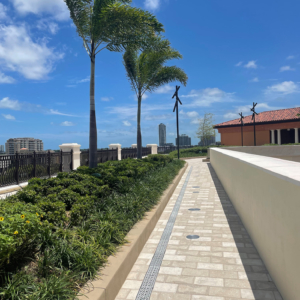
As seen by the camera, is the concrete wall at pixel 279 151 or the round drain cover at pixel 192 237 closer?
the round drain cover at pixel 192 237

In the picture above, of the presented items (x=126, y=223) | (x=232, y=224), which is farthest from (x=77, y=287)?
(x=232, y=224)

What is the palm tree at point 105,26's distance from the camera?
Answer: 11.4 metres

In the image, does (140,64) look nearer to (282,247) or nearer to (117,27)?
(117,27)

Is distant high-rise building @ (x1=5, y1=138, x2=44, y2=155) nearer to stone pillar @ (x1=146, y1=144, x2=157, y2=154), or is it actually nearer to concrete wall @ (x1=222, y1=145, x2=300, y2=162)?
stone pillar @ (x1=146, y1=144, x2=157, y2=154)

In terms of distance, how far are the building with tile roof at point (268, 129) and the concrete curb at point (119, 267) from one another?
35.5 meters

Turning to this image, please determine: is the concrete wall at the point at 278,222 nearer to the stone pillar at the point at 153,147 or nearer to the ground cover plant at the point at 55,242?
A: the ground cover plant at the point at 55,242

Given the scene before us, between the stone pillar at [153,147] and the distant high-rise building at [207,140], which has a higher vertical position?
the distant high-rise building at [207,140]

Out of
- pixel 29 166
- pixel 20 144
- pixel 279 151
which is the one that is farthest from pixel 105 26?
pixel 20 144

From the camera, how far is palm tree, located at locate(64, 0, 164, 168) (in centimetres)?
1138

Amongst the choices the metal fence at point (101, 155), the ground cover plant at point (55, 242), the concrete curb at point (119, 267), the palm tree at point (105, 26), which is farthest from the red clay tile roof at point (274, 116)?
the ground cover plant at point (55, 242)

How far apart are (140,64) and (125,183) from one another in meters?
13.3

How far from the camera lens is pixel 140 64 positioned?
18750 millimetres

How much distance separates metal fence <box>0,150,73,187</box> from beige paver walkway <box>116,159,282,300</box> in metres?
8.07

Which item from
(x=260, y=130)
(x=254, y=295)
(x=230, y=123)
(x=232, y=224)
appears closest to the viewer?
(x=254, y=295)
